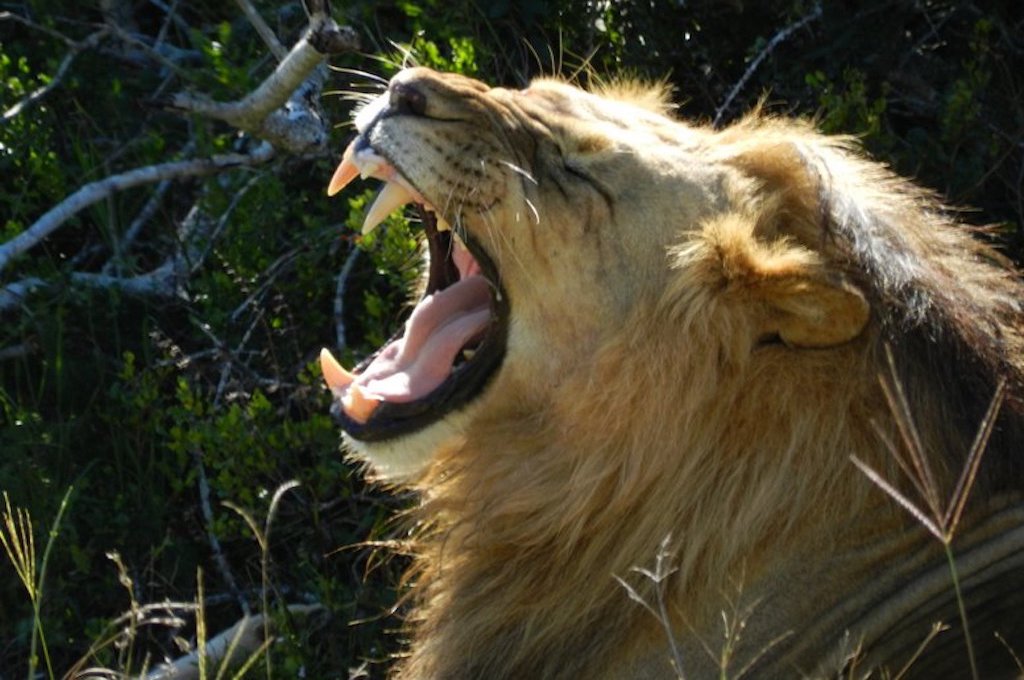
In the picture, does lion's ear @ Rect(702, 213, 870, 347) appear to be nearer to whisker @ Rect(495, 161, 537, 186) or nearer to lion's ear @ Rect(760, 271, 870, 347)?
lion's ear @ Rect(760, 271, 870, 347)

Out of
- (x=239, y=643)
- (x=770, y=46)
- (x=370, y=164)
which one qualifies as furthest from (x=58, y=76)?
(x=370, y=164)

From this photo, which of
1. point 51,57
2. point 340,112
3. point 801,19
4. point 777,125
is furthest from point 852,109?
point 51,57

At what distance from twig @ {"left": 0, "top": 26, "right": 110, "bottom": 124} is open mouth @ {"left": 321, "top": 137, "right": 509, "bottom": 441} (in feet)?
6.02

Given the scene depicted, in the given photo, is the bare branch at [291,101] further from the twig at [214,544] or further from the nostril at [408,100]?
the twig at [214,544]

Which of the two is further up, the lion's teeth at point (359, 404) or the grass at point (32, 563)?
the lion's teeth at point (359, 404)

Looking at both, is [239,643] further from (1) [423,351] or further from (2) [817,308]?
(2) [817,308]

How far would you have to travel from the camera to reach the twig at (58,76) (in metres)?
4.90

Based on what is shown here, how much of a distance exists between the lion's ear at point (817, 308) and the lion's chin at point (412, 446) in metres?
0.62

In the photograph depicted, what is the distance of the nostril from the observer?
3229 mm

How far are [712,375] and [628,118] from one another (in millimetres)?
658

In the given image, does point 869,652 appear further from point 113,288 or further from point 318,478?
point 113,288

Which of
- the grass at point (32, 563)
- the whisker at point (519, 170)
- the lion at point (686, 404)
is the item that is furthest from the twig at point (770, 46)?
the grass at point (32, 563)

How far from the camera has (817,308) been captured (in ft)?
9.71

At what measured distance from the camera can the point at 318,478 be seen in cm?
443
